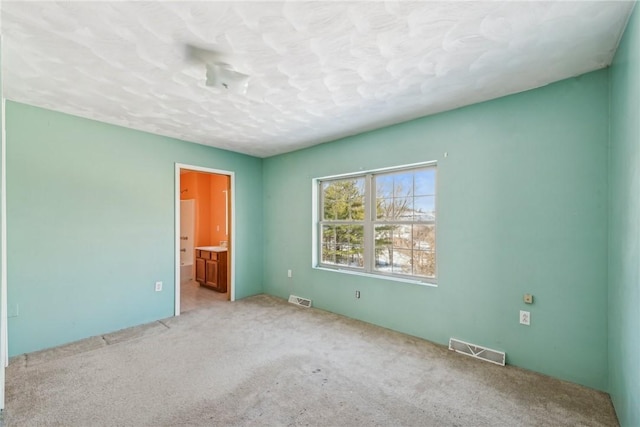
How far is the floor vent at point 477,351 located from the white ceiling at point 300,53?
233 cm

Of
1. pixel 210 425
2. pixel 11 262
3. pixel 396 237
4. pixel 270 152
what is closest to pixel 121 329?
pixel 11 262

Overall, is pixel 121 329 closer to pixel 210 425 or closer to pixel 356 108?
pixel 210 425

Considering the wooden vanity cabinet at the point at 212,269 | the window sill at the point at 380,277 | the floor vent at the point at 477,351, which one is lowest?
the floor vent at the point at 477,351

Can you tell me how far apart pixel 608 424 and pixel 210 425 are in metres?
2.52

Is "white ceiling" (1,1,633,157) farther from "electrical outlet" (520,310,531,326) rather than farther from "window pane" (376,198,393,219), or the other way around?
"electrical outlet" (520,310,531,326)

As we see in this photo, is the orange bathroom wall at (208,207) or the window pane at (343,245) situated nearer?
the window pane at (343,245)

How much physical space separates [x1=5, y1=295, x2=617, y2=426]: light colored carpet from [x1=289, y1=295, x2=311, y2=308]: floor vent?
3.42ft

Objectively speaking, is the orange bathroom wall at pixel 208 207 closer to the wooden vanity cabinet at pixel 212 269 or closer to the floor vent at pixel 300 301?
the wooden vanity cabinet at pixel 212 269

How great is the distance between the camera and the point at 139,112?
3.02 metres

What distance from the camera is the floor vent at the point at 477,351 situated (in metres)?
2.62

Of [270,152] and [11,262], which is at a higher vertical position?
[270,152]

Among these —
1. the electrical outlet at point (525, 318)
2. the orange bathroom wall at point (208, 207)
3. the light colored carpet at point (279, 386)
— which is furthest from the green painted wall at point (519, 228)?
the orange bathroom wall at point (208, 207)

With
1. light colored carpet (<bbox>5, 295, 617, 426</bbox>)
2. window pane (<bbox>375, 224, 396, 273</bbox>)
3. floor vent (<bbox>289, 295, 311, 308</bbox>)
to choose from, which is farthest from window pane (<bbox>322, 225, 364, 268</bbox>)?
light colored carpet (<bbox>5, 295, 617, 426</bbox>)

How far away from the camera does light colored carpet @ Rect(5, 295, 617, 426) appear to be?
6.30ft
